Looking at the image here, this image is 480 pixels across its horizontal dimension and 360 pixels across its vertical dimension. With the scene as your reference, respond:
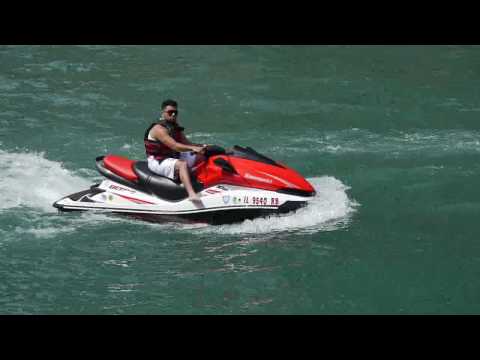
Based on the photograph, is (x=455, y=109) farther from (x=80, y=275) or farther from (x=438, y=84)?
(x=80, y=275)

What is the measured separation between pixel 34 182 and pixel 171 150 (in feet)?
8.88

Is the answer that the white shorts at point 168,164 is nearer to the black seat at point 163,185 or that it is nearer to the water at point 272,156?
the black seat at point 163,185

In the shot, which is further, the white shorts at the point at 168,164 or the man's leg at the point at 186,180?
the white shorts at the point at 168,164

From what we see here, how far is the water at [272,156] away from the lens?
406 inches

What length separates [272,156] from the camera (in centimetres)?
1496

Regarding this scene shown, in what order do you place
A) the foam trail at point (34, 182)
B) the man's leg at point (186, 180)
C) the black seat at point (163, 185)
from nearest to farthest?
the man's leg at point (186, 180), the black seat at point (163, 185), the foam trail at point (34, 182)

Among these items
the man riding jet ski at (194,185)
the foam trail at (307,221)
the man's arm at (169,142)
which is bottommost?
the foam trail at (307,221)

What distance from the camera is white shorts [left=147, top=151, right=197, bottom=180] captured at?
11930 millimetres

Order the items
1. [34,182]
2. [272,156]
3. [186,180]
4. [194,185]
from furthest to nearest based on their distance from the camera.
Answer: [272,156]
[34,182]
[194,185]
[186,180]

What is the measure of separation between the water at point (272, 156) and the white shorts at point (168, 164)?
720 millimetres

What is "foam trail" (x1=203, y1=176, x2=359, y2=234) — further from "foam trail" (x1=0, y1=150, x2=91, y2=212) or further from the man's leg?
"foam trail" (x1=0, y1=150, x2=91, y2=212)

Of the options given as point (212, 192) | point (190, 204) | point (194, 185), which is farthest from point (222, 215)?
point (194, 185)

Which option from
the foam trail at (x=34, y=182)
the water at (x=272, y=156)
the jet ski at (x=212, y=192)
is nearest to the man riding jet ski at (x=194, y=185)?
the jet ski at (x=212, y=192)

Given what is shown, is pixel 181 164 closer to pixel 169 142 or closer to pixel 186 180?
pixel 186 180
